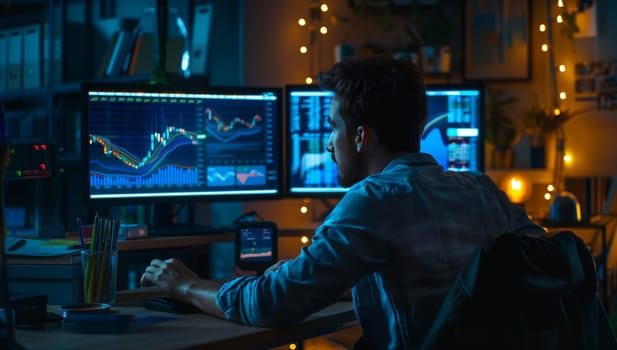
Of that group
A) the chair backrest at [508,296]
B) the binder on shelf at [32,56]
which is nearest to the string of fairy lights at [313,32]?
the binder on shelf at [32,56]

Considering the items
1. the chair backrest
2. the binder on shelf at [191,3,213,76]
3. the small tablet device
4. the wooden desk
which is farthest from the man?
the binder on shelf at [191,3,213,76]

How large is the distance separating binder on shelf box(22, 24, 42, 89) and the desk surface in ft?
10.2

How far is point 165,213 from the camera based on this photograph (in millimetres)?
2818

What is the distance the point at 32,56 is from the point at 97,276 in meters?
2.93

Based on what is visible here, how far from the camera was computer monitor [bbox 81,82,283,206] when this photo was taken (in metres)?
2.57

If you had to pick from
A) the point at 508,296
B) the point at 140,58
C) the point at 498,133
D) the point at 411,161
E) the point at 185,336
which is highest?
the point at 140,58

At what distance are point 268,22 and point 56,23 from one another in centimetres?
146

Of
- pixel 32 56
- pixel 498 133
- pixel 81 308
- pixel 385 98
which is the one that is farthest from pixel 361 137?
pixel 32 56

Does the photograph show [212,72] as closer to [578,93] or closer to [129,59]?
[129,59]

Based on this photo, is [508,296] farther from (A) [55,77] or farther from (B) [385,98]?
(A) [55,77]

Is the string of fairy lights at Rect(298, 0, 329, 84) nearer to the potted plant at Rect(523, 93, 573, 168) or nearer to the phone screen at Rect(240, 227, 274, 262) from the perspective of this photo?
the potted plant at Rect(523, 93, 573, 168)

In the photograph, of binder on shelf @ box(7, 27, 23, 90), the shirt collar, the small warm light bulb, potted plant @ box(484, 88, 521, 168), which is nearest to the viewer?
the shirt collar

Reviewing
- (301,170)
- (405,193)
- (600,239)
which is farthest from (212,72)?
(405,193)

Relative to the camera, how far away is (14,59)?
463cm
